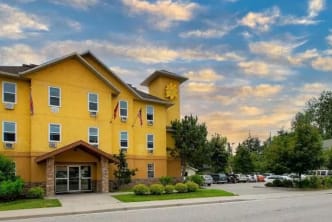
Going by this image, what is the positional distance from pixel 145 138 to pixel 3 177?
1518 centimetres

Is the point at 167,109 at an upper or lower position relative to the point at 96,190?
upper

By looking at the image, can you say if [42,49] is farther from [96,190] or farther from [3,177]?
[96,190]

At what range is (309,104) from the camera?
103m

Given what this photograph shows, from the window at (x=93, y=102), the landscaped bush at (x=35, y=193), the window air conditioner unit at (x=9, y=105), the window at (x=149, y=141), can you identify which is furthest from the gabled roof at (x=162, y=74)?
the landscaped bush at (x=35, y=193)

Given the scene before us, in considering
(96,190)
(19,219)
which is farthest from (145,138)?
(19,219)

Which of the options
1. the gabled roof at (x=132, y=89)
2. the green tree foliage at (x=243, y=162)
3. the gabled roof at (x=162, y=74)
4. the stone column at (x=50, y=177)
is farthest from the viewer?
the green tree foliage at (x=243, y=162)

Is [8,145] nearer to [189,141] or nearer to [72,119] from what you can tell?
[72,119]

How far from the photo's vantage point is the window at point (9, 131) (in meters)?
29.8

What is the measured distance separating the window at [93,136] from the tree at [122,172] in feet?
8.16

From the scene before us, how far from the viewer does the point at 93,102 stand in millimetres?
34156

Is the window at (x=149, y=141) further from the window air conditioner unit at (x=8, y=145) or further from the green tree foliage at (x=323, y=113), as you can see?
the green tree foliage at (x=323, y=113)

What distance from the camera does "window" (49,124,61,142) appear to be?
3148 cm

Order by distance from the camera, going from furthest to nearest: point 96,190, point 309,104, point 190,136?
point 309,104 < point 190,136 < point 96,190

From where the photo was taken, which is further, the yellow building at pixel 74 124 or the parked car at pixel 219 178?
the parked car at pixel 219 178
